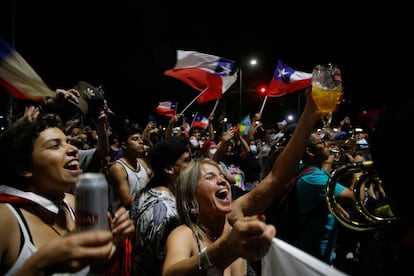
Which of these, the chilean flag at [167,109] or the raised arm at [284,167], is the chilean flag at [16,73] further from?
the chilean flag at [167,109]

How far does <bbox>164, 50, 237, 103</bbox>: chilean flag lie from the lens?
7.38m

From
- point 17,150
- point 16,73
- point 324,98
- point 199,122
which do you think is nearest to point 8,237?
point 17,150

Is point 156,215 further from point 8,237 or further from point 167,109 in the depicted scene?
point 167,109

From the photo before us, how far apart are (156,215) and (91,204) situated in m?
1.81

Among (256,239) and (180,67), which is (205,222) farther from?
(180,67)

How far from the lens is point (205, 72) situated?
24.9ft

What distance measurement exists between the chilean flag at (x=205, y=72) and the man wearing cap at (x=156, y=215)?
12.9ft

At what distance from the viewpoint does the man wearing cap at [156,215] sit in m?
2.81

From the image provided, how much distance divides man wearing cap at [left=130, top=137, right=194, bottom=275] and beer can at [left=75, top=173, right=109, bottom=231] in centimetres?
167

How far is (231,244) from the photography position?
55.3 inches

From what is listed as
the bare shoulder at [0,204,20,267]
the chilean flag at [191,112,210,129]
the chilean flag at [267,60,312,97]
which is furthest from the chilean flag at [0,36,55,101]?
the chilean flag at [191,112,210,129]

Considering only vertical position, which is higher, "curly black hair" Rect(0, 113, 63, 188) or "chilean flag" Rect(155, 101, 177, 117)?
"curly black hair" Rect(0, 113, 63, 188)

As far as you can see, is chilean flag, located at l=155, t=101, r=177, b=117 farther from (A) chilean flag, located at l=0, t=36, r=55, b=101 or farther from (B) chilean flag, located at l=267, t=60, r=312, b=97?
(A) chilean flag, located at l=0, t=36, r=55, b=101

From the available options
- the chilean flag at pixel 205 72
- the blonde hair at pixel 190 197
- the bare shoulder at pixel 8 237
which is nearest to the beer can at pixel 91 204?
the bare shoulder at pixel 8 237
